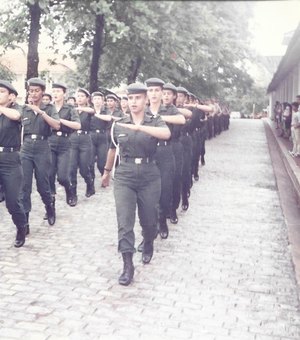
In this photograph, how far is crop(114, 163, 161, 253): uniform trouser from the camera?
5121 millimetres

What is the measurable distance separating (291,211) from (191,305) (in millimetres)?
4943

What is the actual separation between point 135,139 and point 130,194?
1.71 ft

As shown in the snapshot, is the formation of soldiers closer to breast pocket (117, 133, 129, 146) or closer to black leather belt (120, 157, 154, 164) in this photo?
breast pocket (117, 133, 129, 146)

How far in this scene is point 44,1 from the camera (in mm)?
7340

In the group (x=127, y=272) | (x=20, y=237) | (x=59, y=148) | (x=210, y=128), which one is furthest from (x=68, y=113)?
(x=210, y=128)

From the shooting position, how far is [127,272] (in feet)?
16.8

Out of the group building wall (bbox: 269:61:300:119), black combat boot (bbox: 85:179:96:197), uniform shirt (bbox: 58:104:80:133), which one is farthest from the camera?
building wall (bbox: 269:61:300:119)

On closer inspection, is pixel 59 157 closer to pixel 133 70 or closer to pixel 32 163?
pixel 32 163

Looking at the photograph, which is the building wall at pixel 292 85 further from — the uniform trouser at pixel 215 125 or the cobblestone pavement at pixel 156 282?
the cobblestone pavement at pixel 156 282

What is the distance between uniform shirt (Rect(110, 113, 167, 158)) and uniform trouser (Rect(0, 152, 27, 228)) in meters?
1.37

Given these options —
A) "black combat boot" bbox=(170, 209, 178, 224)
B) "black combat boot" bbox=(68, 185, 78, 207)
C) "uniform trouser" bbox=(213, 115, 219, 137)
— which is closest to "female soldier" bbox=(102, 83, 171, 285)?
"black combat boot" bbox=(170, 209, 178, 224)

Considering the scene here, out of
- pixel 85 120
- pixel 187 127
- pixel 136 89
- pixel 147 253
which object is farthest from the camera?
pixel 85 120

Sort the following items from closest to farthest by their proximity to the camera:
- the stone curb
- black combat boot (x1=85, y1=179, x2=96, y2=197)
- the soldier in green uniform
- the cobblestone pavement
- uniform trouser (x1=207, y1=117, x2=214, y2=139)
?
the cobblestone pavement, the soldier in green uniform, the stone curb, black combat boot (x1=85, y1=179, x2=96, y2=197), uniform trouser (x1=207, y1=117, x2=214, y2=139)

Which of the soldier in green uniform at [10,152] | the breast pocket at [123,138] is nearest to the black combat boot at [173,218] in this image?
the soldier in green uniform at [10,152]
